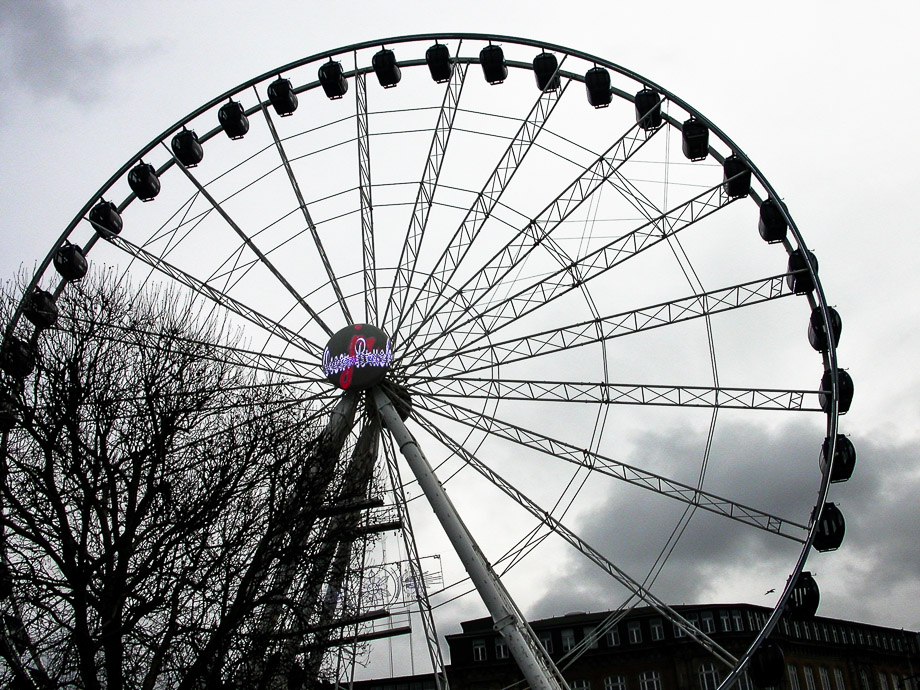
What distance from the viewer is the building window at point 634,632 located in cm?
5841

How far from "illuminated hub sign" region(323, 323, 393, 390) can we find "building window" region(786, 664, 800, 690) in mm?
45494

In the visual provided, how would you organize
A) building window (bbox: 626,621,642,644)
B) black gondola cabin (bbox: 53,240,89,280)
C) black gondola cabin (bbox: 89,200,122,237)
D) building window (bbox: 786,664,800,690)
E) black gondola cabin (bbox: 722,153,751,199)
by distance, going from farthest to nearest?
building window (bbox: 786,664,800,690), building window (bbox: 626,621,642,644), black gondola cabin (bbox: 89,200,122,237), black gondola cabin (bbox: 53,240,89,280), black gondola cabin (bbox: 722,153,751,199)

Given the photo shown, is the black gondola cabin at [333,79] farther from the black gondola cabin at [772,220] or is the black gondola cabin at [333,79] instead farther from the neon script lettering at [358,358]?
the black gondola cabin at [772,220]

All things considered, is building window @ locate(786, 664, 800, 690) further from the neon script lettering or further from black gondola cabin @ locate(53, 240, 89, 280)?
black gondola cabin @ locate(53, 240, 89, 280)

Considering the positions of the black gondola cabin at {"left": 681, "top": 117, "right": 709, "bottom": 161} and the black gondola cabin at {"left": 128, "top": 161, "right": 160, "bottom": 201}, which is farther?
the black gondola cabin at {"left": 128, "top": 161, "right": 160, "bottom": 201}

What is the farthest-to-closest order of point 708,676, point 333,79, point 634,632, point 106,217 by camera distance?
point 634,632 < point 708,676 < point 333,79 < point 106,217

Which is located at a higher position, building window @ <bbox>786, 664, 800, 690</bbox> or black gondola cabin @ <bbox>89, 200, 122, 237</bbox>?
black gondola cabin @ <bbox>89, 200, 122, 237</bbox>

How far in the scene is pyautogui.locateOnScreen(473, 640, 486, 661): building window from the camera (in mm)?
60312

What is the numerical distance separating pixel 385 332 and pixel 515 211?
5.03 metres

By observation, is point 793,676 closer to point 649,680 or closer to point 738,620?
point 738,620

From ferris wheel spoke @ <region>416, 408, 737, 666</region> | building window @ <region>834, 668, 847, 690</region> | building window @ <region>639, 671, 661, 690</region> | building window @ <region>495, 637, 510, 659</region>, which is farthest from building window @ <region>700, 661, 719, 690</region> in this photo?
ferris wheel spoke @ <region>416, 408, 737, 666</region>

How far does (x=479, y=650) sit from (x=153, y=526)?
160 feet

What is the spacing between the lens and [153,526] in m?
14.6

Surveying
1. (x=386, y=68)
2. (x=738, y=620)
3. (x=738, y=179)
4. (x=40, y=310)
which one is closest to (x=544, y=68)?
(x=386, y=68)
